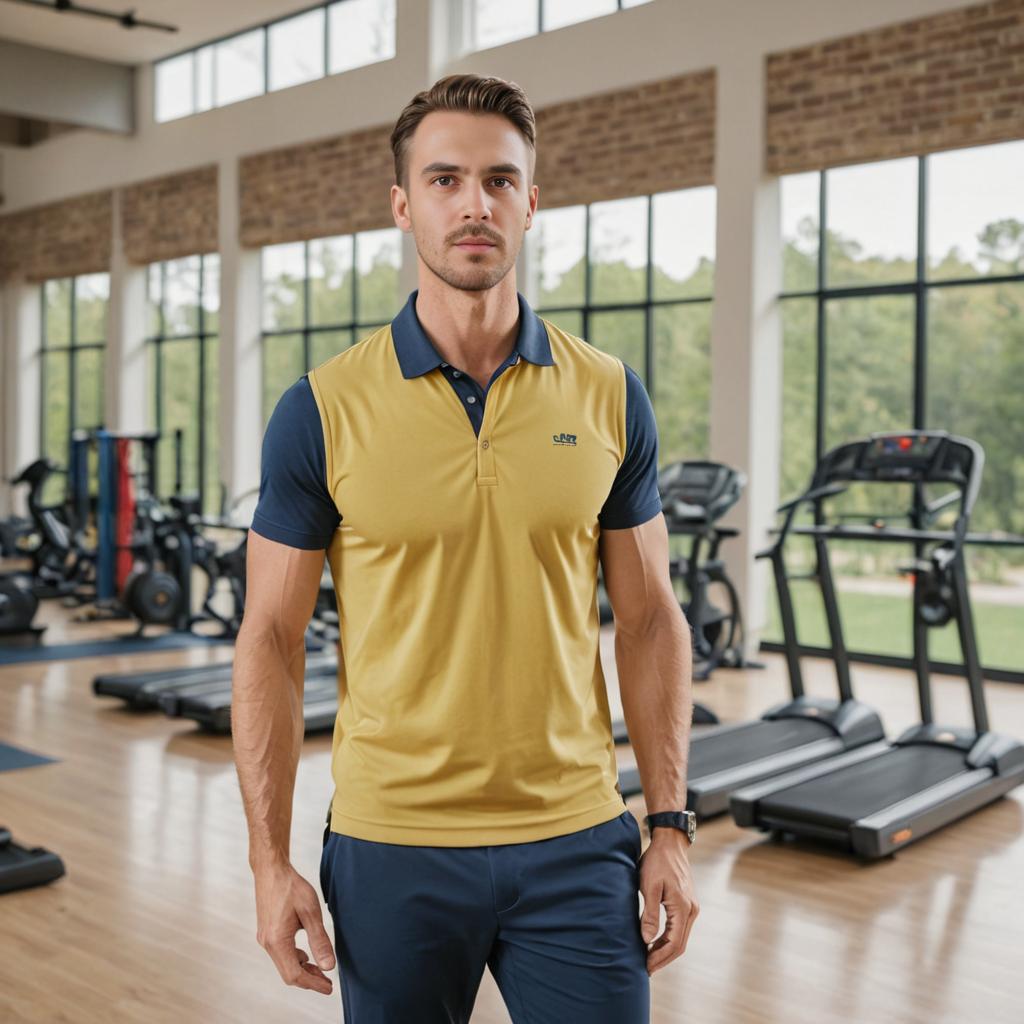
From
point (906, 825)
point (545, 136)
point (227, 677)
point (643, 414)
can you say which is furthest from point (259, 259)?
point (643, 414)

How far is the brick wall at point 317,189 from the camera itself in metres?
10.8

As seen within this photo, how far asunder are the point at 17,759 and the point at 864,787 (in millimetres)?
3644

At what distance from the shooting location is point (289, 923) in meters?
1.45

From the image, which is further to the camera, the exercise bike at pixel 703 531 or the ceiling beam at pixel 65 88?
the ceiling beam at pixel 65 88

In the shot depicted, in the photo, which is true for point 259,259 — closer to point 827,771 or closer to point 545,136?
point 545,136

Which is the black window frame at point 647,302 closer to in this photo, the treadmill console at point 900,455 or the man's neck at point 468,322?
the treadmill console at point 900,455

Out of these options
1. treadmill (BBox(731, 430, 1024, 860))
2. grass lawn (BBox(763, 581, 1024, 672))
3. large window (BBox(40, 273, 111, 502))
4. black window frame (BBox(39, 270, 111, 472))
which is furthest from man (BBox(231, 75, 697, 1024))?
large window (BBox(40, 273, 111, 502))

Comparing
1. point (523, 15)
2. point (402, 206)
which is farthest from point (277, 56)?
point (402, 206)

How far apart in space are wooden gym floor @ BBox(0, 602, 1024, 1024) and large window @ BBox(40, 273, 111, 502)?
960 cm

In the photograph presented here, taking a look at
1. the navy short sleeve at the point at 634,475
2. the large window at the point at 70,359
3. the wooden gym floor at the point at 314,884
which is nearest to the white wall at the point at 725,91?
the wooden gym floor at the point at 314,884

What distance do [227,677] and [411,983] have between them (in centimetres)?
572

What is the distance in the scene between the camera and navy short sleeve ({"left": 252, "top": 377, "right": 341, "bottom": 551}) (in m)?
1.44

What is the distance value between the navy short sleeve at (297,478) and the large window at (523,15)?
27.0 ft

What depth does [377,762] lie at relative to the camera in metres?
1.45
